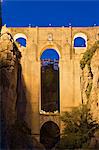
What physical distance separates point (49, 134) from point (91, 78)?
34.9 feet

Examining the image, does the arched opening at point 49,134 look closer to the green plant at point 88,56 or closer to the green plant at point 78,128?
the green plant at point 78,128

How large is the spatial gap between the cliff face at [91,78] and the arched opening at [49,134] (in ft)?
20.7

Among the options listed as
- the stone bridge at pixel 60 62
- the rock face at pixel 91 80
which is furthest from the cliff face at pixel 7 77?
the stone bridge at pixel 60 62

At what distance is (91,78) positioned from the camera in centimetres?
5084

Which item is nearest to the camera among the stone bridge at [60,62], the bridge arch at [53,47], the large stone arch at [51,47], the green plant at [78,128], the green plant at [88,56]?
the green plant at [78,128]

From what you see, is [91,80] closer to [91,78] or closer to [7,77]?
[91,78]

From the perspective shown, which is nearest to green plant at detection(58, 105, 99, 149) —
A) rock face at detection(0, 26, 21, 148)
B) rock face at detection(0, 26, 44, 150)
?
rock face at detection(0, 26, 44, 150)

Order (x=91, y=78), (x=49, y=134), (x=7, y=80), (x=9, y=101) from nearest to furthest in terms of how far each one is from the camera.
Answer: (x=7, y=80) < (x=9, y=101) < (x=91, y=78) < (x=49, y=134)

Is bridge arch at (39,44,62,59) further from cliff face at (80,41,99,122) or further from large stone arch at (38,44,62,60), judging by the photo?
cliff face at (80,41,99,122)

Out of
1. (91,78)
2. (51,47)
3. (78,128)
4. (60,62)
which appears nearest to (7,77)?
(78,128)

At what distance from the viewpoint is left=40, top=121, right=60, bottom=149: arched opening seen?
55469mm

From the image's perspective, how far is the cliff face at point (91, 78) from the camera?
46.2 metres

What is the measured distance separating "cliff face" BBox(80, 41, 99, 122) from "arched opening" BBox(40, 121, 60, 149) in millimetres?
6297

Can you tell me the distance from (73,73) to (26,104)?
22.7 ft
